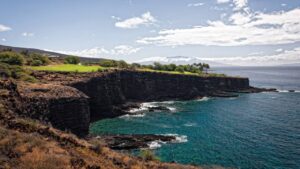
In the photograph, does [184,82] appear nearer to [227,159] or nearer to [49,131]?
[227,159]

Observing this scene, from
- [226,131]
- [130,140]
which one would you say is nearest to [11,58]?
[130,140]

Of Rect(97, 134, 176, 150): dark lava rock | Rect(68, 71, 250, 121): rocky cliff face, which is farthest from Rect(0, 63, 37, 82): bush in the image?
Rect(97, 134, 176, 150): dark lava rock

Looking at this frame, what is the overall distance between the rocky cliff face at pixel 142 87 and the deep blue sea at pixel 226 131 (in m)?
7.66

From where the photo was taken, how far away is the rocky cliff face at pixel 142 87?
287 feet

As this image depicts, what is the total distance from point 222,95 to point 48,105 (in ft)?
313

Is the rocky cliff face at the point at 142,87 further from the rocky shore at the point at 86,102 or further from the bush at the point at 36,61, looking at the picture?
the bush at the point at 36,61

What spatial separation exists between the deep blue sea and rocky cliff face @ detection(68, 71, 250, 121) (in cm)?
766

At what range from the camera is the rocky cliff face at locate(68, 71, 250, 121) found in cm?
8756

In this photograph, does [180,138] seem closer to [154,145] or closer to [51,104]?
[154,145]

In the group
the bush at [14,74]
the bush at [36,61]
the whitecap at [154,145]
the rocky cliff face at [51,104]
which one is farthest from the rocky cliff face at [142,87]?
the whitecap at [154,145]

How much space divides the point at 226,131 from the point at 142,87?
53504 millimetres

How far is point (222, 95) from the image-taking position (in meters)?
134

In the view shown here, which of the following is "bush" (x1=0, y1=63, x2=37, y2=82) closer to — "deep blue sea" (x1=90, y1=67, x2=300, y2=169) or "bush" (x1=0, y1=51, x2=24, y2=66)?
"bush" (x1=0, y1=51, x2=24, y2=66)

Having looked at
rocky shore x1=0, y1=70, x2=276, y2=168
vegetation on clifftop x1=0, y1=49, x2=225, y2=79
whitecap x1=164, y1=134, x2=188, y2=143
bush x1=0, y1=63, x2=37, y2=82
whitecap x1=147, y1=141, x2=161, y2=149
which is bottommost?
whitecap x1=147, y1=141, x2=161, y2=149
